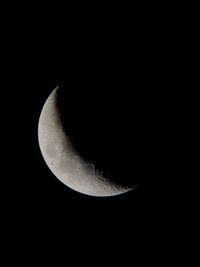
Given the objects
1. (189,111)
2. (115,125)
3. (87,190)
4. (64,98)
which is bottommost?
(87,190)

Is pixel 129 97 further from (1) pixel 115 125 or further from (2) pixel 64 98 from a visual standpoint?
(2) pixel 64 98

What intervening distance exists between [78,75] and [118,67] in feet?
1.13

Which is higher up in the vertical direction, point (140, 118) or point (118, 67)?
point (118, 67)

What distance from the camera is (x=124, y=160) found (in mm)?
2668

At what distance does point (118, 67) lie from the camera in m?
2.71

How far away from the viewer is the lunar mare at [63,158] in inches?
110

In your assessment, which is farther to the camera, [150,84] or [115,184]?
[115,184]

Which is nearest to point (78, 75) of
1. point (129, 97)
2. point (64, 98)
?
point (64, 98)

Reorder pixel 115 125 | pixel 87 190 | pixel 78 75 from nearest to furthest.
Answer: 1. pixel 115 125
2. pixel 78 75
3. pixel 87 190

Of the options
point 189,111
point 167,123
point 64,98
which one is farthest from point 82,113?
point 189,111

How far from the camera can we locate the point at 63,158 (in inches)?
110

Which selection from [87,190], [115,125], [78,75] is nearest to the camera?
[115,125]

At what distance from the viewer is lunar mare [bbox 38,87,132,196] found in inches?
110

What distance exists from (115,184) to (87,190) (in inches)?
10.4
